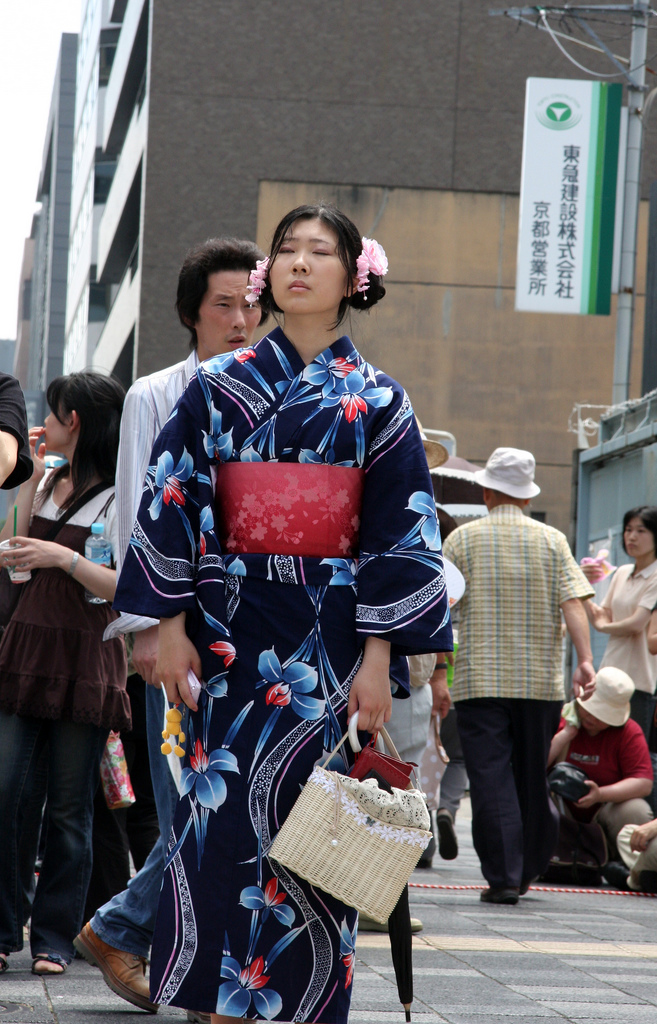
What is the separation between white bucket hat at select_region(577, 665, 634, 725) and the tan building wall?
13.5 m

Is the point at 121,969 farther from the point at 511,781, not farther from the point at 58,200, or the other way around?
the point at 58,200

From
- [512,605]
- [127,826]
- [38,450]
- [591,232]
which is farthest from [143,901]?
[591,232]

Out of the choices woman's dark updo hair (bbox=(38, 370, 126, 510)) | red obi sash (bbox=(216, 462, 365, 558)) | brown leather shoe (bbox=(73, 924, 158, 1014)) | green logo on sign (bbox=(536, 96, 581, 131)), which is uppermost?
green logo on sign (bbox=(536, 96, 581, 131))

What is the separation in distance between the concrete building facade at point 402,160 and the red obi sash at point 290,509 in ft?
57.4

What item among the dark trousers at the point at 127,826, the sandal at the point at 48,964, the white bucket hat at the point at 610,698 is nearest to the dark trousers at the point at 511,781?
the white bucket hat at the point at 610,698

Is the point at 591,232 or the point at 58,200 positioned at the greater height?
the point at 58,200

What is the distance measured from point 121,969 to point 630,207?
39.5 feet

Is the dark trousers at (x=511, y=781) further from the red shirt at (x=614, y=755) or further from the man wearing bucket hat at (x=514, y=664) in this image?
the red shirt at (x=614, y=755)

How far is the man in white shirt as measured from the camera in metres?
3.22

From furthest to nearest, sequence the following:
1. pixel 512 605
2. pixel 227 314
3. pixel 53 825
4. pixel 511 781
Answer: pixel 512 605, pixel 511 781, pixel 53 825, pixel 227 314

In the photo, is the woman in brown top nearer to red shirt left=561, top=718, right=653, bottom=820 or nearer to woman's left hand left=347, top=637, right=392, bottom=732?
woman's left hand left=347, top=637, right=392, bottom=732

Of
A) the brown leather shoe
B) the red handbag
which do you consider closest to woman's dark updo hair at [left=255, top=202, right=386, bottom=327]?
the red handbag

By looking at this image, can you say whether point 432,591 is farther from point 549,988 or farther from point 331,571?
point 549,988

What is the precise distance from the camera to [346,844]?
2.47 m
